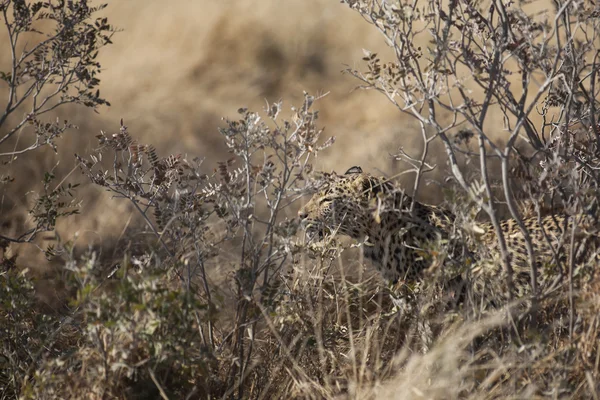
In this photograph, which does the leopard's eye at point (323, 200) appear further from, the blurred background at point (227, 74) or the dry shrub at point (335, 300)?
the blurred background at point (227, 74)

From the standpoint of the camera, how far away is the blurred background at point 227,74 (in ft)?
25.6

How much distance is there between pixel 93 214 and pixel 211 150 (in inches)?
54.2

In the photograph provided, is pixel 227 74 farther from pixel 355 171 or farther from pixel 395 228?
pixel 395 228

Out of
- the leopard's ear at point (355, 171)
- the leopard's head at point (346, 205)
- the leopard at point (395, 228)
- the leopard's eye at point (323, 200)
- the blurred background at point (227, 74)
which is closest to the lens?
the leopard at point (395, 228)

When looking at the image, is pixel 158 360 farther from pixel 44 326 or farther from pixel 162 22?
pixel 162 22

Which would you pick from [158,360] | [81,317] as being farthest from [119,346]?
[81,317]

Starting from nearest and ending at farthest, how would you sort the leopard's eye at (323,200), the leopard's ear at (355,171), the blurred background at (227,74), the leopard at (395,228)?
the leopard at (395,228)
the leopard's eye at (323,200)
the leopard's ear at (355,171)
the blurred background at (227,74)

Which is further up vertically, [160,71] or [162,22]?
[162,22]

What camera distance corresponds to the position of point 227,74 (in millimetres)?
8336

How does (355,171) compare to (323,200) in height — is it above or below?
above

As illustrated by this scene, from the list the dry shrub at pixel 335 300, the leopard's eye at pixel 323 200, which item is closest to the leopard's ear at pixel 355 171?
the leopard's eye at pixel 323 200

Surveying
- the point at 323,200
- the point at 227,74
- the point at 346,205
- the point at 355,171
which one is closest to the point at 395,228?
the point at 346,205

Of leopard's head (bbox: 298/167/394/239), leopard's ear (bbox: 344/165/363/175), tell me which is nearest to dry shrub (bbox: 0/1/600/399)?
leopard's head (bbox: 298/167/394/239)

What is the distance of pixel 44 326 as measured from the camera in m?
3.95
